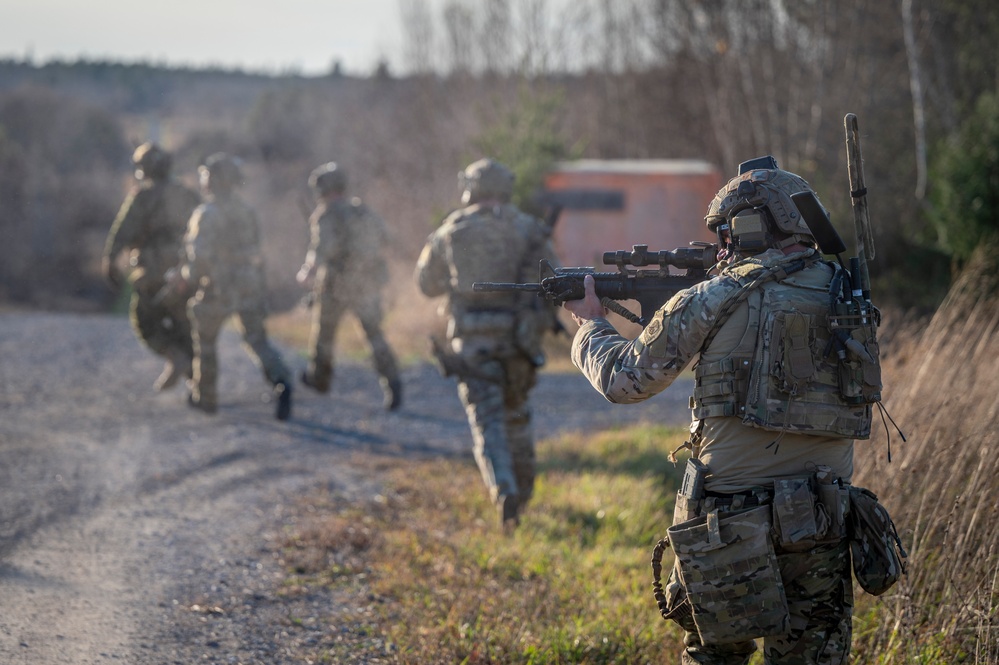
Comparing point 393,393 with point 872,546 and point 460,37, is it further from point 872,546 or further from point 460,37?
point 460,37

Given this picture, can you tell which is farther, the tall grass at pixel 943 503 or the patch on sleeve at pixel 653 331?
the tall grass at pixel 943 503

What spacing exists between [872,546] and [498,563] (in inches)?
98.8

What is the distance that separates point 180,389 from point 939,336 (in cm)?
794

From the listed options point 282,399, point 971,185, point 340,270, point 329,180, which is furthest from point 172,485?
point 971,185

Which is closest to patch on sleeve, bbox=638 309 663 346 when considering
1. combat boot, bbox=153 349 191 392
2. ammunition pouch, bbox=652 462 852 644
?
ammunition pouch, bbox=652 462 852 644

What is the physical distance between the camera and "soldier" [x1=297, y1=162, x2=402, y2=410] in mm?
9258

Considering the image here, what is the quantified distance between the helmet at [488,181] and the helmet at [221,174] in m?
3.36

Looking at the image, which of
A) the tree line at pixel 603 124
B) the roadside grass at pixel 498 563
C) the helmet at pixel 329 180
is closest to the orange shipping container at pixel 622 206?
the tree line at pixel 603 124

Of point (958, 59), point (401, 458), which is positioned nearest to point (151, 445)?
point (401, 458)

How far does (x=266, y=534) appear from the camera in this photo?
5906mm

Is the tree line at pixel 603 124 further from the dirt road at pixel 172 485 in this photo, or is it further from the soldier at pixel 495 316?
the soldier at pixel 495 316

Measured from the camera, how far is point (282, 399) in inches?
356

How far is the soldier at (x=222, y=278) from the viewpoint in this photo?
882cm

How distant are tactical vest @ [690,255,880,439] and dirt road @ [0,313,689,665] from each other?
2.32 metres
